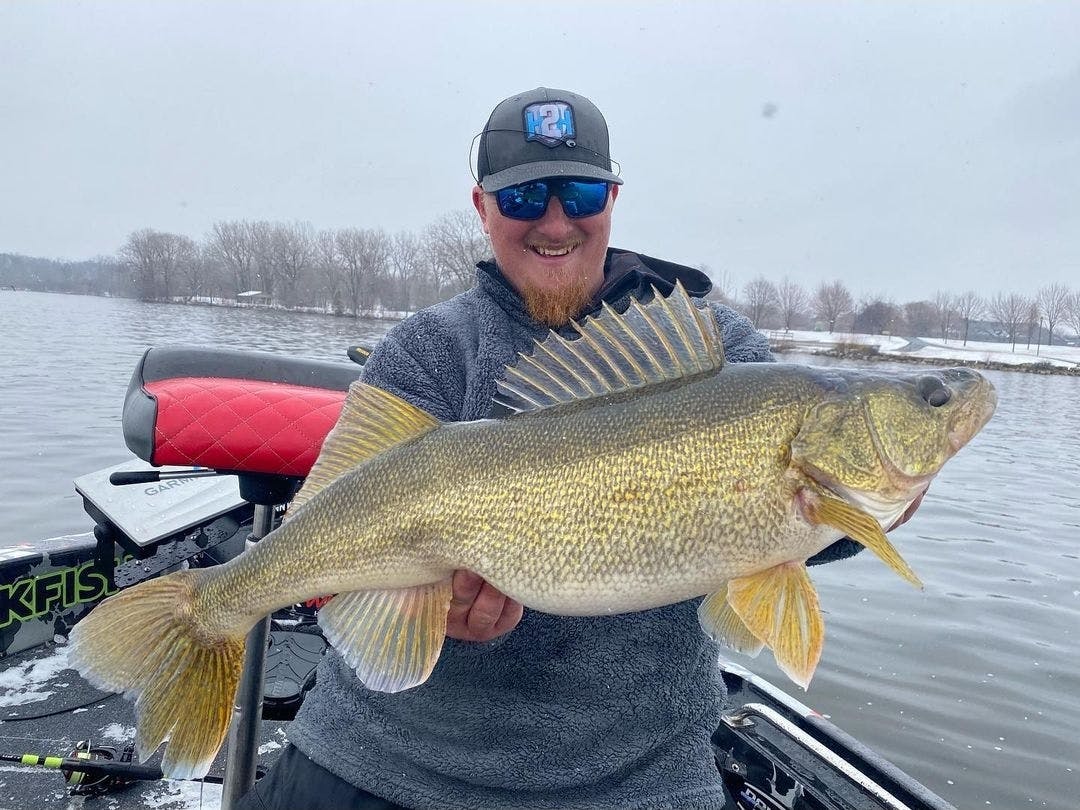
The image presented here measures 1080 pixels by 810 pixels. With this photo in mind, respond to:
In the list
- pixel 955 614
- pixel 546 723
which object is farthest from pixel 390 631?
pixel 955 614

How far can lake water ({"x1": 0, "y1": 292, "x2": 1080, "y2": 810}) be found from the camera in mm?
5363

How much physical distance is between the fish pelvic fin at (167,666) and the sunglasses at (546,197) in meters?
1.74

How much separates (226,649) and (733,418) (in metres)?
1.59

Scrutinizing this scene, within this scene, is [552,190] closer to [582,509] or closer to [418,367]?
[418,367]

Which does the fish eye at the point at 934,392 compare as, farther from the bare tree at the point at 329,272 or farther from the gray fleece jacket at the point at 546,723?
the bare tree at the point at 329,272

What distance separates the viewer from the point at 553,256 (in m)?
2.90

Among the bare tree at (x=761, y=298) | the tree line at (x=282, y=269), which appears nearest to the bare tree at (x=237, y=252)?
the tree line at (x=282, y=269)

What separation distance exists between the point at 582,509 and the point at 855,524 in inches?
26.5

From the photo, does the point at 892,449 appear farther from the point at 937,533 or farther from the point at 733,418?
the point at 937,533

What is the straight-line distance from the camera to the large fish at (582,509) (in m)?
1.84

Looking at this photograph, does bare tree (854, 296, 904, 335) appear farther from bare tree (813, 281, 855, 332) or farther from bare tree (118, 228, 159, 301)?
bare tree (118, 228, 159, 301)

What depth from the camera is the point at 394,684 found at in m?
1.99

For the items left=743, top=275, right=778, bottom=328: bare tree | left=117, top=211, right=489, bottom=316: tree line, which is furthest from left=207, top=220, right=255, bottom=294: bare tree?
left=743, top=275, right=778, bottom=328: bare tree

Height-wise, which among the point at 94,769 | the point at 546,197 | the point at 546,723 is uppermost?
the point at 546,197
